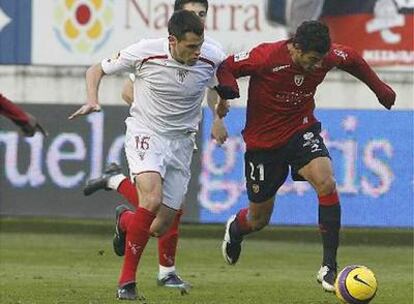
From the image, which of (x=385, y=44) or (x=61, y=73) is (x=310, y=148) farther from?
(x=385, y=44)

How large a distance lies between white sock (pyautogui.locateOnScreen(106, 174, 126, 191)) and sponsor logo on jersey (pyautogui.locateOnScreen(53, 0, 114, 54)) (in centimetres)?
976

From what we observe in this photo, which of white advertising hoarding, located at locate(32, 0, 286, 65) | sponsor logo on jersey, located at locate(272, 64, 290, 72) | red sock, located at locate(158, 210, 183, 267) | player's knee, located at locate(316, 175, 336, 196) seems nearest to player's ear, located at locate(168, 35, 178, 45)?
sponsor logo on jersey, located at locate(272, 64, 290, 72)

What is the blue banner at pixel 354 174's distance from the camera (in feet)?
60.3

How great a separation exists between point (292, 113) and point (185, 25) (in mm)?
1253

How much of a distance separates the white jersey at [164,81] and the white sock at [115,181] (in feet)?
5.09

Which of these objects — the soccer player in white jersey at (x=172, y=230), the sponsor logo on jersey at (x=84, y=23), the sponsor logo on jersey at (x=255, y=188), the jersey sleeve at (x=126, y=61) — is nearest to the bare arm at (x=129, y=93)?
the soccer player in white jersey at (x=172, y=230)

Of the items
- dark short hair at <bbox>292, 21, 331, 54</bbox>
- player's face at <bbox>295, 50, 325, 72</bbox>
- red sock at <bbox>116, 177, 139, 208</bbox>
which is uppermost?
dark short hair at <bbox>292, 21, 331, 54</bbox>

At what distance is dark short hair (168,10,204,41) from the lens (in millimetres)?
10773

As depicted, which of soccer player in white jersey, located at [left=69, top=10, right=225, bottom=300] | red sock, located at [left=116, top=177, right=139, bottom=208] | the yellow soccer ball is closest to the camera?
the yellow soccer ball

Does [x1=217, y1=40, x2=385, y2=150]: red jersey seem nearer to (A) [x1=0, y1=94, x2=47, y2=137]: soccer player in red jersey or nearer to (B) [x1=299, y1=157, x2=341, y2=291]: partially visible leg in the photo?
(B) [x1=299, y1=157, x2=341, y2=291]: partially visible leg

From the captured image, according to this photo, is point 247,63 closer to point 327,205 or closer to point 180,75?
point 180,75

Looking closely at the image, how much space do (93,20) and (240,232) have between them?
10.5 meters

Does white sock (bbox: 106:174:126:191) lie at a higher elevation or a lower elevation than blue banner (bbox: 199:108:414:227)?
higher

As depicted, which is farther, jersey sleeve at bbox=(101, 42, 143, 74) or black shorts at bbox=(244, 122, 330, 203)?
black shorts at bbox=(244, 122, 330, 203)
